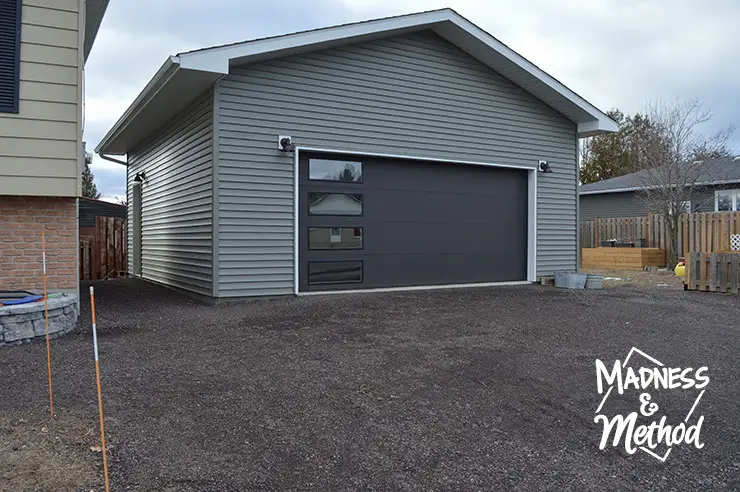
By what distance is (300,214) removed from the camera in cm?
892

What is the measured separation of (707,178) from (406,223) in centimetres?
1419

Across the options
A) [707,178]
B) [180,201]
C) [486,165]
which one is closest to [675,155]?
[707,178]

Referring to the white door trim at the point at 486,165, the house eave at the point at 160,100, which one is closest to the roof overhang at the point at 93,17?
the house eave at the point at 160,100

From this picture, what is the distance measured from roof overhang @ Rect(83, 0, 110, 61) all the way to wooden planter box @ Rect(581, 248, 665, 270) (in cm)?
1455

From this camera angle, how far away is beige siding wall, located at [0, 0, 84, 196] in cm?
601

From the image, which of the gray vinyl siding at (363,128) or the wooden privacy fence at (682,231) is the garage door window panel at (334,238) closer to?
the gray vinyl siding at (363,128)

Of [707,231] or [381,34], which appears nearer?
[381,34]

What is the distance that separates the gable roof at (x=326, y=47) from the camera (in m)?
7.68

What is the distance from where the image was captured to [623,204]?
74.7 feet

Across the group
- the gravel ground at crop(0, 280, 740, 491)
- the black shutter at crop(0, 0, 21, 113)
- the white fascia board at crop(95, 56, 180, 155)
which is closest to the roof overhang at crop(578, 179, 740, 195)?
the gravel ground at crop(0, 280, 740, 491)

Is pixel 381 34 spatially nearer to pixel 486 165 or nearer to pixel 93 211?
pixel 486 165

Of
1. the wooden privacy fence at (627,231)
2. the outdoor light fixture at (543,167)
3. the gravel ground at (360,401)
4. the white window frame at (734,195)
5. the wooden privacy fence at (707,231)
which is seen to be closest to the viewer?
the gravel ground at (360,401)

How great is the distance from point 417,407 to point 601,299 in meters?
6.13

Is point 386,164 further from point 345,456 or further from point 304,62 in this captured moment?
point 345,456
